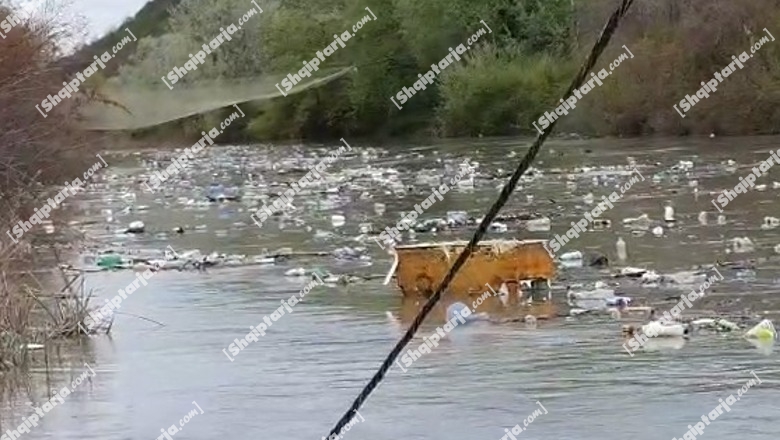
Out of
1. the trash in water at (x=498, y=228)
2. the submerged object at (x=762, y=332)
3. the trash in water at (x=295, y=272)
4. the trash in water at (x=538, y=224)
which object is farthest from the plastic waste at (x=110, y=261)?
the submerged object at (x=762, y=332)

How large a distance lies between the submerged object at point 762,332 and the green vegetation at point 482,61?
29.5m

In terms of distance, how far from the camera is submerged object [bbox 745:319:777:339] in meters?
15.3

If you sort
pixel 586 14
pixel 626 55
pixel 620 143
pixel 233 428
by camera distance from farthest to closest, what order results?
pixel 586 14 < pixel 626 55 < pixel 620 143 < pixel 233 428

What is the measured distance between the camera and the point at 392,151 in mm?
63062

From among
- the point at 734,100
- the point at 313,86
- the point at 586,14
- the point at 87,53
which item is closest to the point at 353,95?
the point at 313,86

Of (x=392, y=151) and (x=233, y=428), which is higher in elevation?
(x=233, y=428)

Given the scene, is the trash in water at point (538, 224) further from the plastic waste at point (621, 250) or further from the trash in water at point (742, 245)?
the trash in water at point (742, 245)

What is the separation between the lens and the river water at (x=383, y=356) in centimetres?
1267

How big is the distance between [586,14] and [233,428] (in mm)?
59374

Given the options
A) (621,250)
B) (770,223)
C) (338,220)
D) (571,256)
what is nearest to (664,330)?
(571,256)

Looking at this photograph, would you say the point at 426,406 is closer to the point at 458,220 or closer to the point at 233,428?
the point at 233,428

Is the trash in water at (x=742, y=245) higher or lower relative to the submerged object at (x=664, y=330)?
lower

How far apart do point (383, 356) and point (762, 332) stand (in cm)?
368

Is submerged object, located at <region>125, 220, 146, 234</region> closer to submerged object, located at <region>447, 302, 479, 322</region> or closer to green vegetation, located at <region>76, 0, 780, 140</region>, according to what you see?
green vegetation, located at <region>76, 0, 780, 140</region>
